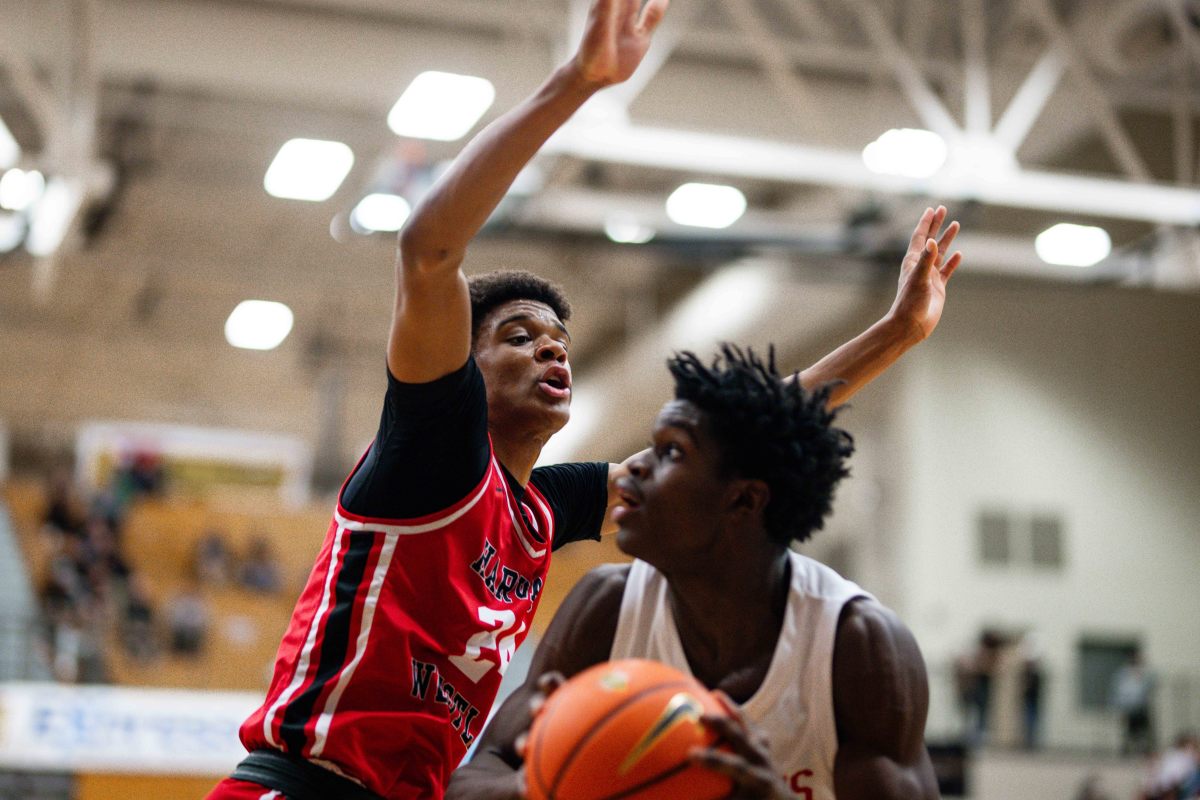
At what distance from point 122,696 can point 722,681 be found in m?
12.0

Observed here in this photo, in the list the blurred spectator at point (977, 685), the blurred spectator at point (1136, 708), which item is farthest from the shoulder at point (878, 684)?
the blurred spectator at point (1136, 708)

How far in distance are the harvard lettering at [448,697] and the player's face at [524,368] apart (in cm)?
68

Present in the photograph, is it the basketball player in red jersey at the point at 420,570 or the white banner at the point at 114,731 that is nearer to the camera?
→ the basketball player in red jersey at the point at 420,570

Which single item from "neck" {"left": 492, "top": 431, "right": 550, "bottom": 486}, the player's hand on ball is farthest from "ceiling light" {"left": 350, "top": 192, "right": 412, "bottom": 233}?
the player's hand on ball

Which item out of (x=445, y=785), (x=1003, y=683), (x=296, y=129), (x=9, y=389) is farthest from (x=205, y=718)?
(x=9, y=389)

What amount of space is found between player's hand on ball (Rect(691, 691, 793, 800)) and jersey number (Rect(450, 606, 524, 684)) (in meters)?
0.91

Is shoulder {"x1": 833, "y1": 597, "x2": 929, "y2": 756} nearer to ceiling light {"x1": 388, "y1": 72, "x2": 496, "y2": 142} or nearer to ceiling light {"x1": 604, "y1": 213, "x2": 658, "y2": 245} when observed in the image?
ceiling light {"x1": 388, "y1": 72, "x2": 496, "y2": 142}

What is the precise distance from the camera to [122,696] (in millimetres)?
14289

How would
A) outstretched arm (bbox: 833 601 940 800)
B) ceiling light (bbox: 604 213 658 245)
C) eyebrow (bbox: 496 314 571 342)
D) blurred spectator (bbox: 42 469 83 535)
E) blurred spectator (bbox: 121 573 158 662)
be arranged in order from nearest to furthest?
outstretched arm (bbox: 833 601 940 800) → eyebrow (bbox: 496 314 571 342) → ceiling light (bbox: 604 213 658 245) → blurred spectator (bbox: 121 573 158 662) → blurred spectator (bbox: 42 469 83 535)

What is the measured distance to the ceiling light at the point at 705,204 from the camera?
1864cm

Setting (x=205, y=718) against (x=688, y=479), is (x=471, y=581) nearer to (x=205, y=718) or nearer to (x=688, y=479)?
(x=688, y=479)

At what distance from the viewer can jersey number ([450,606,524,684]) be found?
3635 millimetres

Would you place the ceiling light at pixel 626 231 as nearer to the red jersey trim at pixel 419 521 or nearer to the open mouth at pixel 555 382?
the open mouth at pixel 555 382

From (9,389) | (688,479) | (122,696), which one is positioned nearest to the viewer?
(688,479)
